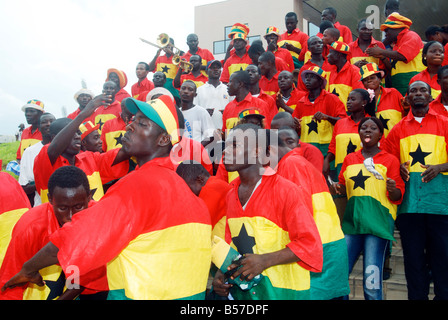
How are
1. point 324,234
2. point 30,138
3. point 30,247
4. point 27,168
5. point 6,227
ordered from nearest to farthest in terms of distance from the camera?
point 30,247 < point 324,234 < point 6,227 < point 27,168 < point 30,138

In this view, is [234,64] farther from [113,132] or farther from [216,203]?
[216,203]

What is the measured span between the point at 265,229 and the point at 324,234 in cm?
87

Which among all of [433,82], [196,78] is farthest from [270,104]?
[196,78]

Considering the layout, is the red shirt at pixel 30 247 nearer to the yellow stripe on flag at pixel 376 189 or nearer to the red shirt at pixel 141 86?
the yellow stripe on flag at pixel 376 189

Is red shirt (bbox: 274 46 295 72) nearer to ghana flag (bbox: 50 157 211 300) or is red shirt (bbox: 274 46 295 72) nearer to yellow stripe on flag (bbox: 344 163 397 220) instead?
yellow stripe on flag (bbox: 344 163 397 220)

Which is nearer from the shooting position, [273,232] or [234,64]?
[273,232]

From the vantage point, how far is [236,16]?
72.6 ft

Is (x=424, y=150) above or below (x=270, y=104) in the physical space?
below

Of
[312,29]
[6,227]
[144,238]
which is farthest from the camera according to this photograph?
[312,29]

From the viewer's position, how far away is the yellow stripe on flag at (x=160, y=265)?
192cm

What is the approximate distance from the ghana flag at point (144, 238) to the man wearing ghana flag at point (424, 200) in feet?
9.15

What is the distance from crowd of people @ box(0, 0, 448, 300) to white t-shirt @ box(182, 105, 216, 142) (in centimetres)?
3

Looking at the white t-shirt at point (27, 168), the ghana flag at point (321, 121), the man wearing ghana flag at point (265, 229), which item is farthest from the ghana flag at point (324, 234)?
the white t-shirt at point (27, 168)

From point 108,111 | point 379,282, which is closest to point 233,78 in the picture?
point 108,111
